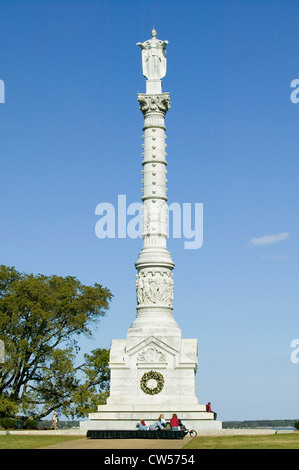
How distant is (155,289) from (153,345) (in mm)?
3574

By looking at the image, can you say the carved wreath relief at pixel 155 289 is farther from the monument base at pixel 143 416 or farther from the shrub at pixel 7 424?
the shrub at pixel 7 424

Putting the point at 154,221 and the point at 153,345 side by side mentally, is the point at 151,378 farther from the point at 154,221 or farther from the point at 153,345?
the point at 154,221

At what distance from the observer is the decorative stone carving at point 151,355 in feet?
134

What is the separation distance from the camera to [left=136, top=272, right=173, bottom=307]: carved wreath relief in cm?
4244

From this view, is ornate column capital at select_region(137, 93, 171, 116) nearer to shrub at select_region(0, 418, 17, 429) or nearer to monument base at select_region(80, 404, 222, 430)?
monument base at select_region(80, 404, 222, 430)

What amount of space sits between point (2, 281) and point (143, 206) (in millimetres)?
13622

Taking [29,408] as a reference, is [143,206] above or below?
above

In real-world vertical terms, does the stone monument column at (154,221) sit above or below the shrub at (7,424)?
above

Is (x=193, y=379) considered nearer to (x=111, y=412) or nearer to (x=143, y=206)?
(x=111, y=412)

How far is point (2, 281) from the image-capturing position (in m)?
51.0

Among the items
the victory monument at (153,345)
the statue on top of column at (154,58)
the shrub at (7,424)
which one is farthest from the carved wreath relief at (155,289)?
the statue on top of column at (154,58)

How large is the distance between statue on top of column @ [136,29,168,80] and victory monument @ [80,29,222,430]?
1787mm

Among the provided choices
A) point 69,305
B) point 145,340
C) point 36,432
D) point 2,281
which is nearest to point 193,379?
point 145,340
